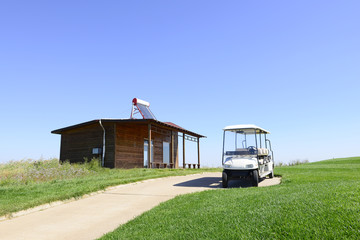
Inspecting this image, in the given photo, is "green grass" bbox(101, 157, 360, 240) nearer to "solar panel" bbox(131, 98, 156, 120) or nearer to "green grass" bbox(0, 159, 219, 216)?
"green grass" bbox(0, 159, 219, 216)

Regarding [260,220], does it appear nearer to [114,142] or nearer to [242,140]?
[242,140]

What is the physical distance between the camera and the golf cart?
9.23 metres

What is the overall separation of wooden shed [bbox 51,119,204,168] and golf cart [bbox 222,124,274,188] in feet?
27.0

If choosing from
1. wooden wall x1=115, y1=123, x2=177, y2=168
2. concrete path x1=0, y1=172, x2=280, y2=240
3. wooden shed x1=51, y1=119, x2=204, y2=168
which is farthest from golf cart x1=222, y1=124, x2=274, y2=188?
wooden wall x1=115, y1=123, x2=177, y2=168

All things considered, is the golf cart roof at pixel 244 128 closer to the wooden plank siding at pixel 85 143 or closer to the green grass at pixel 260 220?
the green grass at pixel 260 220

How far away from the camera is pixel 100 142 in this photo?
19.2 m

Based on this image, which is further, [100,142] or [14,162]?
[14,162]

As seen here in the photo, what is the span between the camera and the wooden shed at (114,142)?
18.5 meters

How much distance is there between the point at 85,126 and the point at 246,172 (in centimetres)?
1465

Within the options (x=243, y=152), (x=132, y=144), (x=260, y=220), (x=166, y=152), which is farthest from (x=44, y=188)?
A: (x=166, y=152)

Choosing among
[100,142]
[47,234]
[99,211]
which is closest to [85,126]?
[100,142]

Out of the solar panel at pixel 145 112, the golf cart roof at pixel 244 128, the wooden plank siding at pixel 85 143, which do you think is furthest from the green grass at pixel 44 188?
the solar panel at pixel 145 112

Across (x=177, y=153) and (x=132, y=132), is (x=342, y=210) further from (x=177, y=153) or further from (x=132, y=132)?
(x=177, y=153)

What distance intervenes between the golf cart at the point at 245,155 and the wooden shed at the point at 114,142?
822cm
